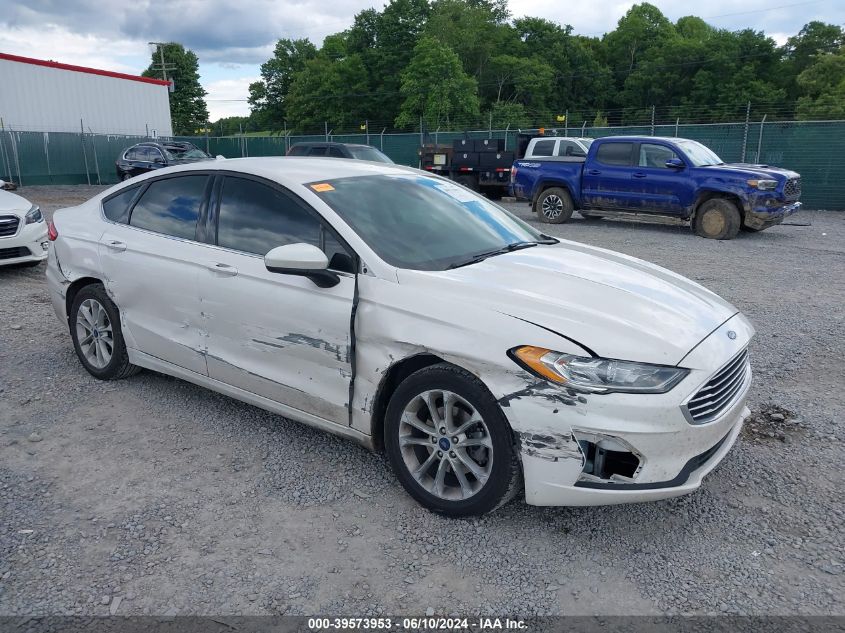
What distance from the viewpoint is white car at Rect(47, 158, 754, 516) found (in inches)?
106

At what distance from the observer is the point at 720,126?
62.5 ft

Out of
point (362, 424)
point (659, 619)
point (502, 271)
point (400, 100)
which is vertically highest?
point (400, 100)

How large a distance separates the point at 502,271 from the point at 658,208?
10658 millimetres

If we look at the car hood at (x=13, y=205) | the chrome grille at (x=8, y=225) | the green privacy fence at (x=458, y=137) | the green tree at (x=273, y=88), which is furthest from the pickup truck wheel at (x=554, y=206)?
the green tree at (x=273, y=88)

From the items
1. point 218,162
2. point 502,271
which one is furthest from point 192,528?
point 218,162

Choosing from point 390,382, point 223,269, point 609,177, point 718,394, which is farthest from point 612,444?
point 609,177

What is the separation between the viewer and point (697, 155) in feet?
41.6

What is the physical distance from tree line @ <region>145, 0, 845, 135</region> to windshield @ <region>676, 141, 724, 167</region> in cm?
3677

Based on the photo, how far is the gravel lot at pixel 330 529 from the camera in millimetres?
2578

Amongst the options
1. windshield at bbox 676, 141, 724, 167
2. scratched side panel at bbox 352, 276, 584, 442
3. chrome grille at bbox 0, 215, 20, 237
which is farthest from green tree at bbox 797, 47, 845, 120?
scratched side panel at bbox 352, 276, 584, 442

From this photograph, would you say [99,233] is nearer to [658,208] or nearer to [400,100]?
[658,208]

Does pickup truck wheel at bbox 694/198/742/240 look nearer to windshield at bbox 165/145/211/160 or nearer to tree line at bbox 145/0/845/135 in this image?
windshield at bbox 165/145/211/160

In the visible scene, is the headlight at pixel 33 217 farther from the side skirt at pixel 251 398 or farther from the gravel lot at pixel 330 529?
the side skirt at pixel 251 398

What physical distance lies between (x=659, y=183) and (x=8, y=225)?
10895 millimetres
